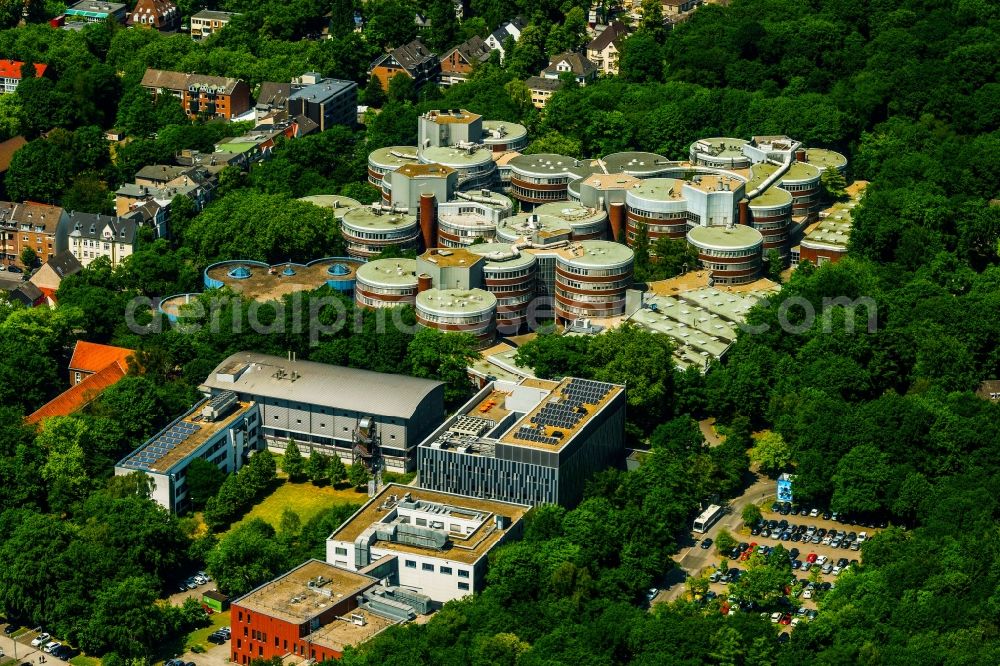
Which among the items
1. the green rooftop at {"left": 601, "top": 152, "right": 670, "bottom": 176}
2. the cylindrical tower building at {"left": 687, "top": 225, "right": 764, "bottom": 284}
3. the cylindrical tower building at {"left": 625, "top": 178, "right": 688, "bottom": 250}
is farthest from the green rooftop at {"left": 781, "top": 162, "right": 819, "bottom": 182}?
the cylindrical tower building at {"left": 687, "top": 225, "right": 764, "bottom": 284}

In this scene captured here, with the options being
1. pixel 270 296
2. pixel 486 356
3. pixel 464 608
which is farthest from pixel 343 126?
pixel 464 608

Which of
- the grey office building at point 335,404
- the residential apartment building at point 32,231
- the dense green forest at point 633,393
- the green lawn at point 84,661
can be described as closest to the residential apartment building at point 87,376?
the dense green forest at point 633,393

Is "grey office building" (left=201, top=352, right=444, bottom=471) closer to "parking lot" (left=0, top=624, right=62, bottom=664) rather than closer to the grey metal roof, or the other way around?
the grey metal roof

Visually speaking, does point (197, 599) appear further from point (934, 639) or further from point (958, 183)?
point (958, 183)

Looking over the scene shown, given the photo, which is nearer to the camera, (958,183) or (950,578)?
(950,578)

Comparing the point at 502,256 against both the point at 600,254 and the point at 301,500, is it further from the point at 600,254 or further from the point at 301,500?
the point at 301,500
